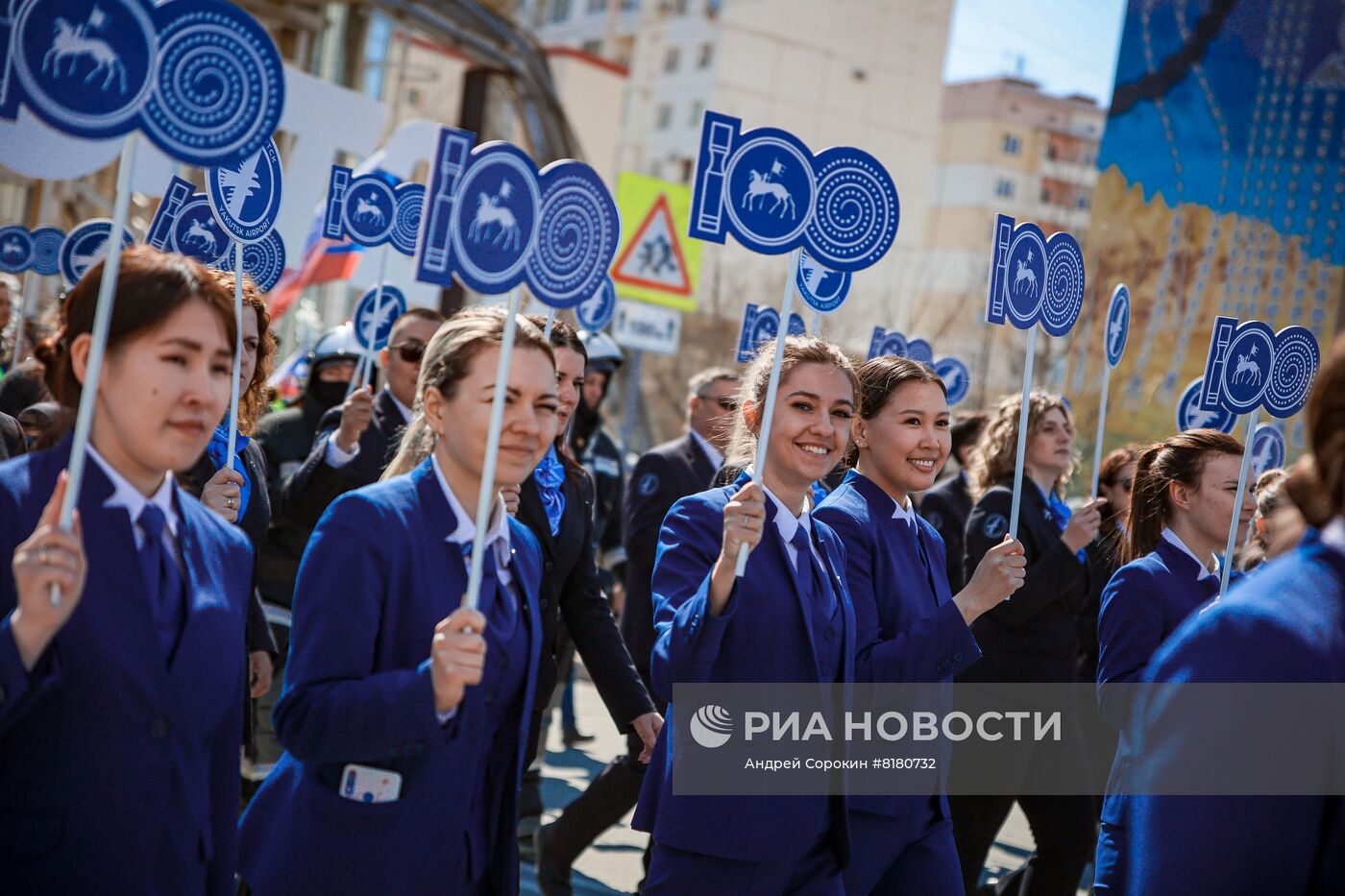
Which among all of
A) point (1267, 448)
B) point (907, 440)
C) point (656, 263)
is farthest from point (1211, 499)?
point (656, 263)

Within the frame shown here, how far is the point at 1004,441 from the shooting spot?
626cm

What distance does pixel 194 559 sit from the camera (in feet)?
8.91

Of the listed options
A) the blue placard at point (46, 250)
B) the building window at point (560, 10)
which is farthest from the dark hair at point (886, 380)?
the building window at point (560, 10)

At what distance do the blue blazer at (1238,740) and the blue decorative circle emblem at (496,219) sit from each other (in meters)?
1.71

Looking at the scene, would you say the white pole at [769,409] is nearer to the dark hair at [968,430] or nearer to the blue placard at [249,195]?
the blue placard at [249,195]

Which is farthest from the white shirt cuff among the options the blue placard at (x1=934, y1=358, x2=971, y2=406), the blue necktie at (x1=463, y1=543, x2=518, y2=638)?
the blue placard at (x1=934, y1=358, x2=971, y2=406)

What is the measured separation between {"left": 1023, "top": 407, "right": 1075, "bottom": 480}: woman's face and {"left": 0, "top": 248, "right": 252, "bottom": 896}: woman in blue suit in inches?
170

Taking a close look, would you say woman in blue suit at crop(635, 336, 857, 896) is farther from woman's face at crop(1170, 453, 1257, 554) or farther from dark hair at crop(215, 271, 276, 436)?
dark hair at crop(215, 271, 276, 436)

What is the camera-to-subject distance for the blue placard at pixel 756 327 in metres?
7.00

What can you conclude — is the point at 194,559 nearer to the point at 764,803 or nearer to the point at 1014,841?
the point at 764,803

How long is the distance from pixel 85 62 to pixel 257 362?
203 cm

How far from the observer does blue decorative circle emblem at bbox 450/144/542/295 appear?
3148mm

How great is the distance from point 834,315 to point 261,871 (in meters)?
27.6

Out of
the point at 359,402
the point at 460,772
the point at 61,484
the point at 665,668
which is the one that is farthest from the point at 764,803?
the point at 359,402
